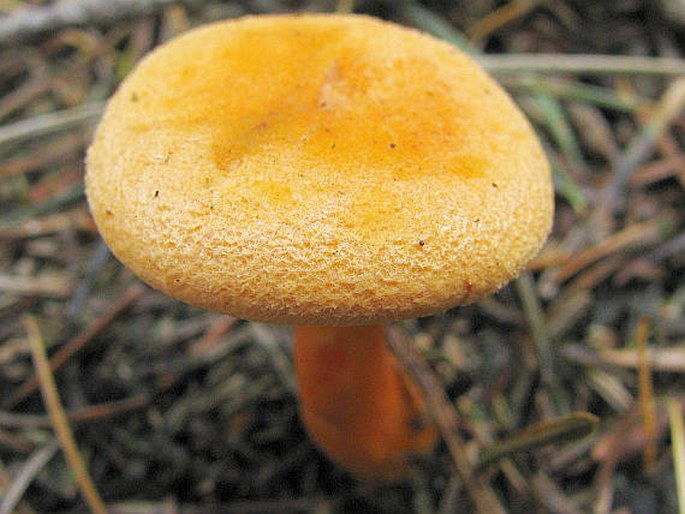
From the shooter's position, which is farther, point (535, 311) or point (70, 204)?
point (70, 204)

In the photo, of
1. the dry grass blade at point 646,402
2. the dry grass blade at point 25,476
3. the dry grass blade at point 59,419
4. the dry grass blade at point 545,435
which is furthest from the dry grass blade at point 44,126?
the dry grass blade at point 646,402

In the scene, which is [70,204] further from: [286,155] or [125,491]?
[286,155]

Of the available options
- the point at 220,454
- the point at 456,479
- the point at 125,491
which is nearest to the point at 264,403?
the point at 220,454

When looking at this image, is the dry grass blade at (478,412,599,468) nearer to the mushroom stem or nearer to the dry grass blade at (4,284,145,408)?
the mushroom stem

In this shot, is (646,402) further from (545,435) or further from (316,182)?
(316,182)

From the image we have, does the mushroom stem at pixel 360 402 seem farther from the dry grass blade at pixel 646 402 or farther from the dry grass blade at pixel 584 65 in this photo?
the dry grass blade at pixel 584 65

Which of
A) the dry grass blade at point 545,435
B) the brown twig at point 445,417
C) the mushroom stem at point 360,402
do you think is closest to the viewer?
the dry grass blade at point 545,435

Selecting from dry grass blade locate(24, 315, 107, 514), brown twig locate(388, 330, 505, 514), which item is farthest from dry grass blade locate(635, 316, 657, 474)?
dry grass blade locate(24, 315, 107, 514)
